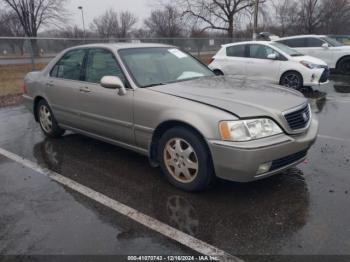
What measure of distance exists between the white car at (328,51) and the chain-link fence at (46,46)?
19.6 ft

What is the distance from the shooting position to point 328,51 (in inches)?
558

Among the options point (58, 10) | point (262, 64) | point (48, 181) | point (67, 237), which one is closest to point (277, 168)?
point (67, 237)

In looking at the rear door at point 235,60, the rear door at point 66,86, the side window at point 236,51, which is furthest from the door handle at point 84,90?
the side window at point 236,51

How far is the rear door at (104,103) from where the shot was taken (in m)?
4.41

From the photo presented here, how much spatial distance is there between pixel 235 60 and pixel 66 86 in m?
6.86

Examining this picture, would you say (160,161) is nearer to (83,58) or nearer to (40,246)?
(40,246)

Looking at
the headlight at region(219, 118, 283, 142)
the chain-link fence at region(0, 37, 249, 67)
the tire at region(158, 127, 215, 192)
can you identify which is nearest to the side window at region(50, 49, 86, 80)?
the tire at region(158, 127, 215, 192)

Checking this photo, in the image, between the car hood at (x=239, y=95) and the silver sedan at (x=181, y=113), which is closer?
the silver sedan at (x=181, y=113)

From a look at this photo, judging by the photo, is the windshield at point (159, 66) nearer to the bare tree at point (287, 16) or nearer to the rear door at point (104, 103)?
the rear door at point (104, 103)

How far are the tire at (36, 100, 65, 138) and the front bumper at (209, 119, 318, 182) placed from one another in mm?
3376

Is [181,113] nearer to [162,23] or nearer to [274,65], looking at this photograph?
[274,65]

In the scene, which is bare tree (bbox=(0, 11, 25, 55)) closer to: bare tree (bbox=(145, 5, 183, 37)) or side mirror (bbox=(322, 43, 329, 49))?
bare tree (bbox=(145, 5, 183, 37))

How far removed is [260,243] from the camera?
2.96 metres

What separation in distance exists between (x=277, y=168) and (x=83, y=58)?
3.23 m
